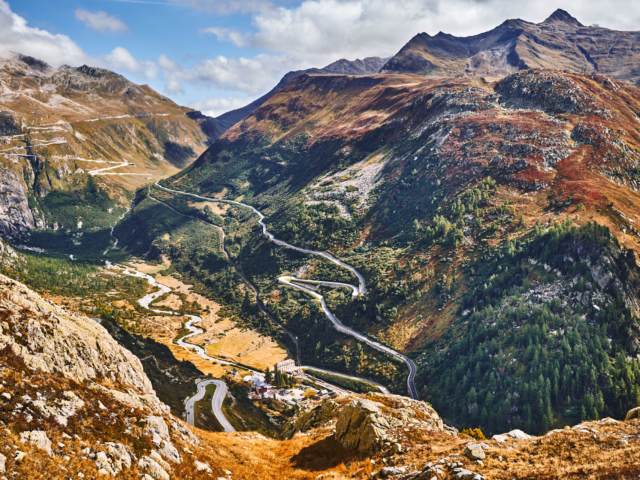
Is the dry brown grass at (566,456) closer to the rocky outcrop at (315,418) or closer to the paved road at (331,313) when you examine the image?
the rocky outcrop at (315,418)

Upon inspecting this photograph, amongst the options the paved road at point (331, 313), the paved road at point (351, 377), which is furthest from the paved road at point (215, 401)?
the paved road at point (331, 313)

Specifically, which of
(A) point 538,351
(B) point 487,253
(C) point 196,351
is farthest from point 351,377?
(C) point 196,351

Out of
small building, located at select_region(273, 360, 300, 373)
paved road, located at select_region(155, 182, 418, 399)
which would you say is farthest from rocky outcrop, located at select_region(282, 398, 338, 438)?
small building, located at select_region(273, 360, 300, 373)

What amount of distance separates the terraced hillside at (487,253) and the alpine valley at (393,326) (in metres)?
0.57

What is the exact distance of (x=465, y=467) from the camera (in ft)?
73.7

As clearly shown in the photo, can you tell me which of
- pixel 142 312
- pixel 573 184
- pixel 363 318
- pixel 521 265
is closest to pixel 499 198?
pixel 573 184

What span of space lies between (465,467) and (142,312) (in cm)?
14597

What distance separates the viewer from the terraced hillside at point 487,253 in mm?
67938

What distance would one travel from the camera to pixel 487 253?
99000 mm

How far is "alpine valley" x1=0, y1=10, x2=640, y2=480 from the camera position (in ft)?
75.0

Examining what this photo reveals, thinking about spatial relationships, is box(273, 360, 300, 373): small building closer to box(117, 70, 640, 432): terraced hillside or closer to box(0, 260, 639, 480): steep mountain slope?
box(117, 70, 640, 432): terraced hillside

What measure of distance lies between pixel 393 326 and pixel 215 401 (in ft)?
168

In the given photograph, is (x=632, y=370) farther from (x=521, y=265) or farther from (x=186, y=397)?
(x=186, y=397)

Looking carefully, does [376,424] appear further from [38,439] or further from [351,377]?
[351,377]
